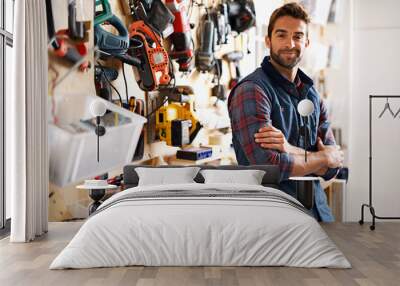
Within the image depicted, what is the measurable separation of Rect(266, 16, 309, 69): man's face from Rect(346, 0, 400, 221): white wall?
55cm

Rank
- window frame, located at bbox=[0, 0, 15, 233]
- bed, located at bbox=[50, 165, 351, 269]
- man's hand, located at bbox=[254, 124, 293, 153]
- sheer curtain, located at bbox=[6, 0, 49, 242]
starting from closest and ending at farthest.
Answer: bed, located at bbox=[50, 165, 351, 269], sheer curtain, located at bbox=[6, 0, 49, 242], window frame, located at bbox=[0, 0, 15, 233], man's hand, located at bbox=[254, 124, 293, 153]

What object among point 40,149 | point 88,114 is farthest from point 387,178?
point 40,149

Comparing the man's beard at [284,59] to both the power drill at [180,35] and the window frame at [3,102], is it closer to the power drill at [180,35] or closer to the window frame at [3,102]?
the power drill at [180,35]

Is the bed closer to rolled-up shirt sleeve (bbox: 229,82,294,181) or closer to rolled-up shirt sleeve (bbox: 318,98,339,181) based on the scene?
rolled-up shirt sleeve (bbox: 229,82,294,181)

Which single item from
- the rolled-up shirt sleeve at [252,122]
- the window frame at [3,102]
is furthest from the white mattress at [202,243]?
the rolled-up shirt sleeve at [252,122]

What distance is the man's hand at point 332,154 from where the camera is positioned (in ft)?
18.0

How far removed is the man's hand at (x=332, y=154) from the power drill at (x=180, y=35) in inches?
60.1

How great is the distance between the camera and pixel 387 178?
566 centimetres

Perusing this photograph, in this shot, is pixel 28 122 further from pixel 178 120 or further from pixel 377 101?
pixel 377 101

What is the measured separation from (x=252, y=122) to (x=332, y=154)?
882mm

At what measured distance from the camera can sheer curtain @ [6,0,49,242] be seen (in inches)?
174

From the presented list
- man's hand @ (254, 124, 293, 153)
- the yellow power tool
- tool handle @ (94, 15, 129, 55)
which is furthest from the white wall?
tool handle @ (94, 15, 129, 55)

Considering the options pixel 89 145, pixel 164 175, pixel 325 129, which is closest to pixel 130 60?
pixel 89 145

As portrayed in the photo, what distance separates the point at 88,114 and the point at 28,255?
61.8 inches
